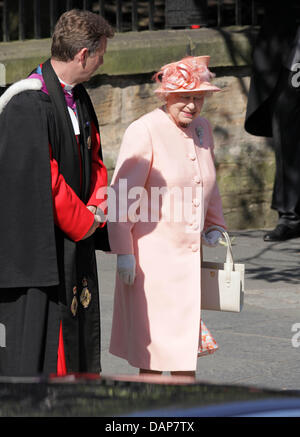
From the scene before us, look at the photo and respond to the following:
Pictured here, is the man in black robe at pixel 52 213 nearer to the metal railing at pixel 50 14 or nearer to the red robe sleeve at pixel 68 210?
the red robe sleeve at pixel 68 210

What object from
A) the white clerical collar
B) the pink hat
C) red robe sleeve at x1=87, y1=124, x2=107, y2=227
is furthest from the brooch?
the white clerical collar

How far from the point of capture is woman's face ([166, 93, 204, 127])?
16.9 feet

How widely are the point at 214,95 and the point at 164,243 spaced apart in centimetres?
629

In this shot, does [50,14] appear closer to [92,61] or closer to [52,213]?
[92,61]

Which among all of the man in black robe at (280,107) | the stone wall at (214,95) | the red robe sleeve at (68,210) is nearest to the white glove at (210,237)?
the red robe sleeve at (68,210)

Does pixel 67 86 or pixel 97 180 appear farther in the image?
pixel 97 180

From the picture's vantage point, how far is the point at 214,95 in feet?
37.1

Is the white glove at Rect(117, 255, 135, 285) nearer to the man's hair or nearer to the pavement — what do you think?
the pavement

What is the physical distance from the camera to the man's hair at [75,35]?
4516 mm

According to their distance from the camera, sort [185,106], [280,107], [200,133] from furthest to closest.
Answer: [280,107] < [200,133] < [185,106]

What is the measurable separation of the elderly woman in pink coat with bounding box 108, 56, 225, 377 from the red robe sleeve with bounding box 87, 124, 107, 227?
27cm

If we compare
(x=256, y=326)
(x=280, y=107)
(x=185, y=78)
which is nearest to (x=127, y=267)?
(x=185, y=78)

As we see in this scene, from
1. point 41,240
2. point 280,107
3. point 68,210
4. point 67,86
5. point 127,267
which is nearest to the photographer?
point 41,240

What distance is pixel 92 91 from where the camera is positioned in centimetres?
1103
